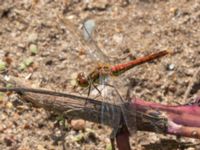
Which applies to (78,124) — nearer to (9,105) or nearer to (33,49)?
(9,105)

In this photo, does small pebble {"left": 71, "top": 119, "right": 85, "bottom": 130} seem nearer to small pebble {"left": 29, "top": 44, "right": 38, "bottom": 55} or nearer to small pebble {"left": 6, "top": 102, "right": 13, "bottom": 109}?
small pebble {"left": 6, "top": 102, "right": 13, "bottom": 109}

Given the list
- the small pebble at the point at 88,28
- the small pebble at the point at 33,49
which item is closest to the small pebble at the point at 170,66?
the small pebble at the point at 88,28

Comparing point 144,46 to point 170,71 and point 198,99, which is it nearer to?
point 170,71

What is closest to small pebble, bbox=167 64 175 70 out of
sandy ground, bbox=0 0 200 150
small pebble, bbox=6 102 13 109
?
sandy ground, bbox=0 0 200 150

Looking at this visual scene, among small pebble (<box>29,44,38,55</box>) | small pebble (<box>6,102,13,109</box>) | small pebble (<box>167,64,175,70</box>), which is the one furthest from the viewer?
small pebble (<box>29,44,38,55</box>)

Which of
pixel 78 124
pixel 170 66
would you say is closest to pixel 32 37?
pixel 78 124

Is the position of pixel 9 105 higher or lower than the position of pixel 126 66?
lower

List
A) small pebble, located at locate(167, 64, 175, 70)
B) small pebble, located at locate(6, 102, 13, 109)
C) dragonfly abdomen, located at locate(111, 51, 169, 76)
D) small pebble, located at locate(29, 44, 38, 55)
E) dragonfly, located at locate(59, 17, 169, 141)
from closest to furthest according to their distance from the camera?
dragonfly, located at locate(59, 17, 169, 141) < dragonfly abdomen, located at locate(111, 51, 169, 76) < small pebble, located at locate(6, 102, 13, 109) < small pebble, located at locate(167, 64, 175, 70) < small pebble, located at locate(29, 44, 38, 55)

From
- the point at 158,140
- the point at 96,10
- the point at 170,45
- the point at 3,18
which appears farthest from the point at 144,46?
the point at 3,18

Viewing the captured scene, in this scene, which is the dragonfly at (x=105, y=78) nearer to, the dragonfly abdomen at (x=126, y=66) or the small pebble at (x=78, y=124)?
the dragonfly abdomen at (x=126, y=66)
